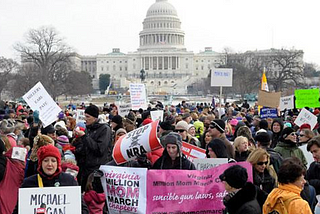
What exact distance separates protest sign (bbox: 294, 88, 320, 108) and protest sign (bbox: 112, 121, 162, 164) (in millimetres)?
9973

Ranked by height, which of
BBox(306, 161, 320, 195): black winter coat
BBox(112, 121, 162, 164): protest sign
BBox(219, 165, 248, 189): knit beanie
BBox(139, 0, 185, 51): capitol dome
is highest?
BBox(139, 0, 185, 51): capitol dome

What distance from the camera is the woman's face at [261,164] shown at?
558 centimetres

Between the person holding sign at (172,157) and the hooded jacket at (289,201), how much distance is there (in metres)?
1.50

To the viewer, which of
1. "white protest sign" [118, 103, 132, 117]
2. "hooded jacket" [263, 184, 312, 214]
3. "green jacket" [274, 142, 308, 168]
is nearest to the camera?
"hooded jacket" [263, 184, 312, 214]

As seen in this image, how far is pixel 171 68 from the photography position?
13625 cm

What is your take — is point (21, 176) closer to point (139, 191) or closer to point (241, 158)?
point (139, 191)

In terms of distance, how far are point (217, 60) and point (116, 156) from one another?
135 m

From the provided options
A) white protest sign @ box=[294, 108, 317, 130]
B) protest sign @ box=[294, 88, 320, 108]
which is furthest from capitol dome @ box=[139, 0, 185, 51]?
white protest sign @ box=[294, 108, 317, 130]

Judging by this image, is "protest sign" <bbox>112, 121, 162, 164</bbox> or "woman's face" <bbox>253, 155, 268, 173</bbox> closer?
"protest sign" <bbox>112, 121, 162, 164</bbox>

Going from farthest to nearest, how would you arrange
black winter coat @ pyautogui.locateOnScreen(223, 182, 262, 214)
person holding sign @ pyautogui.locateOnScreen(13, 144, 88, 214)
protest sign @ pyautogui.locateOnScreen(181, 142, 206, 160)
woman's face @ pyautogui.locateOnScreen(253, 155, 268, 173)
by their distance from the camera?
1. protest sign @ pyautogui.locateOnScreen(181, 142, 206, 160)
2. woman's face @ pyautogui.locateOnScreen(253, 155, 268, 173)
3. person holding sign @ pyautogui.locateOnScreen(13, 144, 88, 214)
4. black winter coat @ pyautogui.locateOnScreen(223, 182, 262, 214)

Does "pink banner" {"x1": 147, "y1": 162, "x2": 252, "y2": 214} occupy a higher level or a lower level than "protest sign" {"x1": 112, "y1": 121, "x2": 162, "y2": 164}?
lower

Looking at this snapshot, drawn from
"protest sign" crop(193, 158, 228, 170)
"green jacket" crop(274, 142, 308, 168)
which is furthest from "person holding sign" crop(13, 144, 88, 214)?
"green jacket" crop(274, 142, 308, 168)

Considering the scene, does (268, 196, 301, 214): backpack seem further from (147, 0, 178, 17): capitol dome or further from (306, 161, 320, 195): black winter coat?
(147, 0, 178, 17): capitol dome

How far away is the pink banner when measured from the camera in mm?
5067
